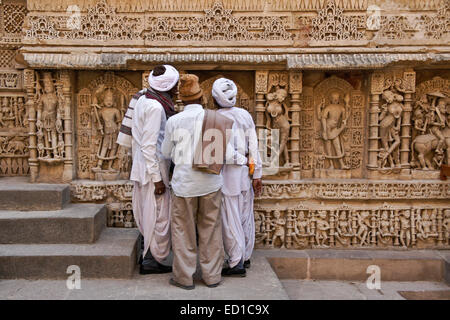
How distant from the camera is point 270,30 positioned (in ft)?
16.3

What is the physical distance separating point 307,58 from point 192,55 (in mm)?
1380

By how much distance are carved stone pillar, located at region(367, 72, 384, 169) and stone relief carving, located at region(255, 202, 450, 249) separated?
62cm

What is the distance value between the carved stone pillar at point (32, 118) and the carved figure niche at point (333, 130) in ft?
11.0

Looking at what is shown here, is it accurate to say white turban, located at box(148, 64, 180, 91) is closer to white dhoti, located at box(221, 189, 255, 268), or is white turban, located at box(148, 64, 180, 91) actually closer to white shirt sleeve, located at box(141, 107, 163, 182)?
white shirt sleeve, located at box(141, 107, 163, 182)

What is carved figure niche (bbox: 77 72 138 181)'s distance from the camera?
5.04 meters

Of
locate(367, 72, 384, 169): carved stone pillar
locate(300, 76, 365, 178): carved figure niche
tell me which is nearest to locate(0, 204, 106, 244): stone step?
locate(300, 76, 365, 178): carved figure niche

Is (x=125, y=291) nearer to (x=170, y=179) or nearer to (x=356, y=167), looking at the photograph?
(x=170, y=179)

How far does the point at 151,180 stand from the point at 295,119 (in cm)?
Answer: 209

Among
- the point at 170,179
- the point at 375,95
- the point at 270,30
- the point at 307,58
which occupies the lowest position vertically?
the point at 170,179

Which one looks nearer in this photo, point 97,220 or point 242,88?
point 97,220

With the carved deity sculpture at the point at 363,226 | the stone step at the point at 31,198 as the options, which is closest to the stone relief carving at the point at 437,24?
the carved deity sculpture at the point at 363,226
